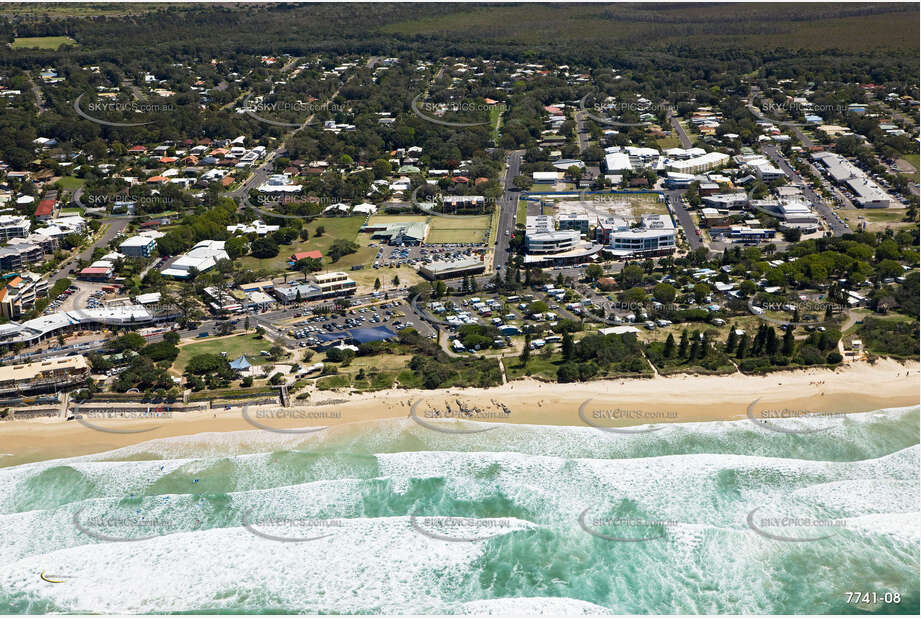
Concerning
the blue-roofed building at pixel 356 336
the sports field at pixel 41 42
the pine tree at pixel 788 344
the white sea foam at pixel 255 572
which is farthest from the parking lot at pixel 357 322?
the sports field at pixel 41 42

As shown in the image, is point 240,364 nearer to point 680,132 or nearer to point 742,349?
point 742,349

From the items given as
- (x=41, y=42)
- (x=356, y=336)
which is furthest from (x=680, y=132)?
(x=41, y=42)

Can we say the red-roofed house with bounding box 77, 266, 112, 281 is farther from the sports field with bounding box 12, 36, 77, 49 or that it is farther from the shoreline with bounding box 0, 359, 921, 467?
the sports field with bounding box 12, 36, 77, 49

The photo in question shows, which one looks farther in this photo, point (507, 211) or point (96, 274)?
point (507, 211)

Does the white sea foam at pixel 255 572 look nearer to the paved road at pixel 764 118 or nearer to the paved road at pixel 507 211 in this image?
the paved road at pixel 507 211

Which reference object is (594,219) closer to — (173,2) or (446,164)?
(446,164)

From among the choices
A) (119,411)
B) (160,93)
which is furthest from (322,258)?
(160,93)
